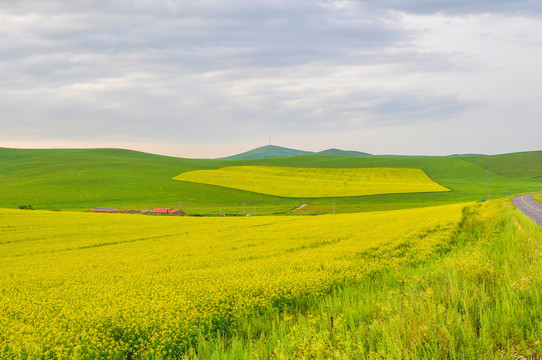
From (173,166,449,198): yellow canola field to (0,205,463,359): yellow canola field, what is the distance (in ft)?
177

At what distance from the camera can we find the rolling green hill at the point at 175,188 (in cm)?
6266

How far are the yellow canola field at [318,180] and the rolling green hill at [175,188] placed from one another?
412cm

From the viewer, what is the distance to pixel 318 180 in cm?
8719

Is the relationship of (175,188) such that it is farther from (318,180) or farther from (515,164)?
(515,164)

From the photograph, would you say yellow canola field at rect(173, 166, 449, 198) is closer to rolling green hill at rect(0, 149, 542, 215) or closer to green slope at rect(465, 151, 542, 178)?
rolling green hill at rect(0, 149, 542, 215)

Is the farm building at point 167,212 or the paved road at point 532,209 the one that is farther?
the farm building at point 167,212

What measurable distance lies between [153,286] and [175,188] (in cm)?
7542

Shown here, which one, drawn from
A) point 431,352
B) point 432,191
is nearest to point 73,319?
point 431,352

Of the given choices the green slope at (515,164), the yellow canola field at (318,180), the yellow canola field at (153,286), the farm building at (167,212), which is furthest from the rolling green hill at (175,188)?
the yellow canola field at (153,286)

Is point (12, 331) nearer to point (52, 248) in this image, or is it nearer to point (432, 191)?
point (52, 248)

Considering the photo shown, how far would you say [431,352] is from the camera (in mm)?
4262

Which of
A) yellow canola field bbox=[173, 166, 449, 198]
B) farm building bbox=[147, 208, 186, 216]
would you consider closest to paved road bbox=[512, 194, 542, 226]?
yellow canola field bbox=[173, 166, 449, 198]

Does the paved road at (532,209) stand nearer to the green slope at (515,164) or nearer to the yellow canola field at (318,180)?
the yellow canola field at (318,180)

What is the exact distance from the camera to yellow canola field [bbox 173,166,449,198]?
72938 millimetres
